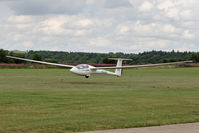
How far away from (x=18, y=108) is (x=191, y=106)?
23.3 feet

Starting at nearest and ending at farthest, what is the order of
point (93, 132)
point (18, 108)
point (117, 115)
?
point (93, 132)
point (117, 115)
point (18, 108)

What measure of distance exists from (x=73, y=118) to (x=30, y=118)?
134cm

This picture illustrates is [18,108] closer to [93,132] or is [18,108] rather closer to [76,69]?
[93,132]

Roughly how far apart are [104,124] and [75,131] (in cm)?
142

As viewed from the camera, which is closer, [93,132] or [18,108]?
[93,132]

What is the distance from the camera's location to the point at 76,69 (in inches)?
1668

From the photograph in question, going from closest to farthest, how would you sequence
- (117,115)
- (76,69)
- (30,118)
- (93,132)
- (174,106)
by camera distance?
1. (93,132)
2. (30,118)
3. (117,115)
4. (174,106)
5. (76,69)

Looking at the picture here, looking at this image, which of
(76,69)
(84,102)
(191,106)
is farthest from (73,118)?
(76,69)

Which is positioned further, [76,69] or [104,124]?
[76,69]

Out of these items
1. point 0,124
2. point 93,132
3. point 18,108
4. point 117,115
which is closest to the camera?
point 93,132

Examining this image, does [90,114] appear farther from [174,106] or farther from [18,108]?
[174,106]

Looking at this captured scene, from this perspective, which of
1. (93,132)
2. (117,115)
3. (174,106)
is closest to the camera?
(93,132)

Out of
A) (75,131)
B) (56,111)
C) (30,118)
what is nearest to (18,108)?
(56,111)

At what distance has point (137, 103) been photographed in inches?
725
